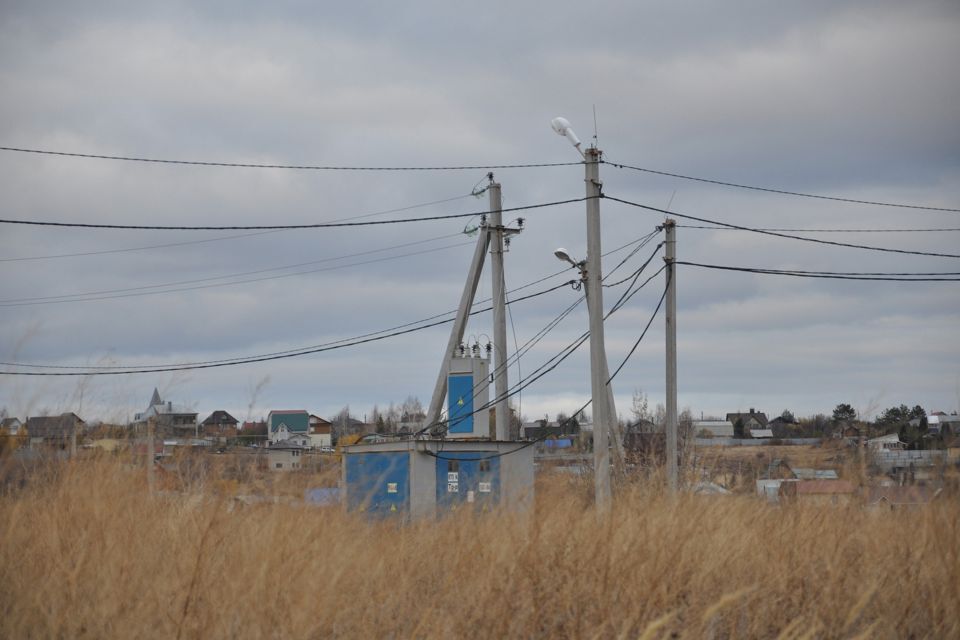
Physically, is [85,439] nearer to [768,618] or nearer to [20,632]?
[20,632]

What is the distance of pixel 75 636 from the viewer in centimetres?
613

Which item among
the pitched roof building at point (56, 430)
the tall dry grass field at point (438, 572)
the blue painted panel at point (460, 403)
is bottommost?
the tall dry grass field at point (438, 572)

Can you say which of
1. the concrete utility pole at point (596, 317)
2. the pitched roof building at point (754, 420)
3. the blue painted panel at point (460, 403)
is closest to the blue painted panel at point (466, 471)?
the blue painted panel at point (460, 403)

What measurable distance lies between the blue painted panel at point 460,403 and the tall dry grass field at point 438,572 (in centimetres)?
1368

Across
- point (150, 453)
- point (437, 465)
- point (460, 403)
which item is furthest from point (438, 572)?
Answer: point (460, 403)

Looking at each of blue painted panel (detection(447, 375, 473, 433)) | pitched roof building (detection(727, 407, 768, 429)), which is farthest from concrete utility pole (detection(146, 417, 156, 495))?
pitched roof building (detection(727, 407, 768, 429))

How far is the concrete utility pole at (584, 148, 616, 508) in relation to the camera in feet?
51.8

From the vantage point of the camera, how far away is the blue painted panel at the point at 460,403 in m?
23.6

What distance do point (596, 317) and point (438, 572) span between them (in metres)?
8.71

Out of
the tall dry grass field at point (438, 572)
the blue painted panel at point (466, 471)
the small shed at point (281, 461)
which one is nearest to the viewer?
the tall dry grass field at point (438, 572)

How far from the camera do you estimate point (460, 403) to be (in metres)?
23.8

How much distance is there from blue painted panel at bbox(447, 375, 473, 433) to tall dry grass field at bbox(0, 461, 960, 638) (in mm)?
13676

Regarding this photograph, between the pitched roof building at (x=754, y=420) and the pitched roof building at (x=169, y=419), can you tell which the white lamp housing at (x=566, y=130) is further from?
the pitched roof building at (x=754, y=420)

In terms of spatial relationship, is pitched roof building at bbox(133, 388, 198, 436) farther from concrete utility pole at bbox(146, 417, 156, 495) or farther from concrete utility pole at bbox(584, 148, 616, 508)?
concrete utility pole at bbox(584, 148, 616, 508)
